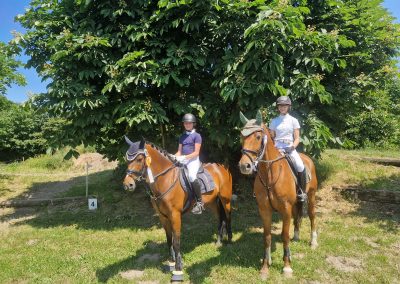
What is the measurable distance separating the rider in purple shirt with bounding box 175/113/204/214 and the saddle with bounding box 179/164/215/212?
0.09 meters

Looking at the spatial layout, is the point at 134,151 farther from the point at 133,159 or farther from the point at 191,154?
the point at 191,154

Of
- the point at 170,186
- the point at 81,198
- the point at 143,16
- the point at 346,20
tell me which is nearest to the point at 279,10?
the point at 346,20

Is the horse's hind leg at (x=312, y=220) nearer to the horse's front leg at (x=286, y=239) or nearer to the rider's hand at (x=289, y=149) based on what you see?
the horse's front leg at (x=286, y=239)

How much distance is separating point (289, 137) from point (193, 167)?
2125 millimetres

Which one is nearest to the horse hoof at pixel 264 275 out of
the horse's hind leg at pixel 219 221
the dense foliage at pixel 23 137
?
the horse's hind leg at pixel 219 221

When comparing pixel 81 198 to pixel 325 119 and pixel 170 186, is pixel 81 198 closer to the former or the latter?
pixel 170 186

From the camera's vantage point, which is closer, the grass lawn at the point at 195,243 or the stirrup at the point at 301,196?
the grass lawn at the point at 195,243

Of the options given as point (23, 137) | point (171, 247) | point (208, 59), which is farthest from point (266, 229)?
point (23, 137)

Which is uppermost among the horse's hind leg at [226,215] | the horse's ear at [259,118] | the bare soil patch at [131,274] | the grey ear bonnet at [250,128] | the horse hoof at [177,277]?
the horse's ear at [259,118]

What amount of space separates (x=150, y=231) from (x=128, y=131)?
10.1 ft

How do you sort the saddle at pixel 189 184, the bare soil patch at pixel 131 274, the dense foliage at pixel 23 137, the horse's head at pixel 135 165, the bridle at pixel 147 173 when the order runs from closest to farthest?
1. the horse's head at pixel 135 165
2. the bridle at pixel 147 173
3. the bare soil patch at pixel 131 274
4. the saddle at pixel 189 184
5. the dense foliage at pixel 23 137

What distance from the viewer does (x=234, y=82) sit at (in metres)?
7.97

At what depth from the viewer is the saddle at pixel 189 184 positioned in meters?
6.90

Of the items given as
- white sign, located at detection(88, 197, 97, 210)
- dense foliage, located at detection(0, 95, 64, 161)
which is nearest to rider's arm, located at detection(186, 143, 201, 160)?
white sign, located at detection(88, 197, 97, 210)
